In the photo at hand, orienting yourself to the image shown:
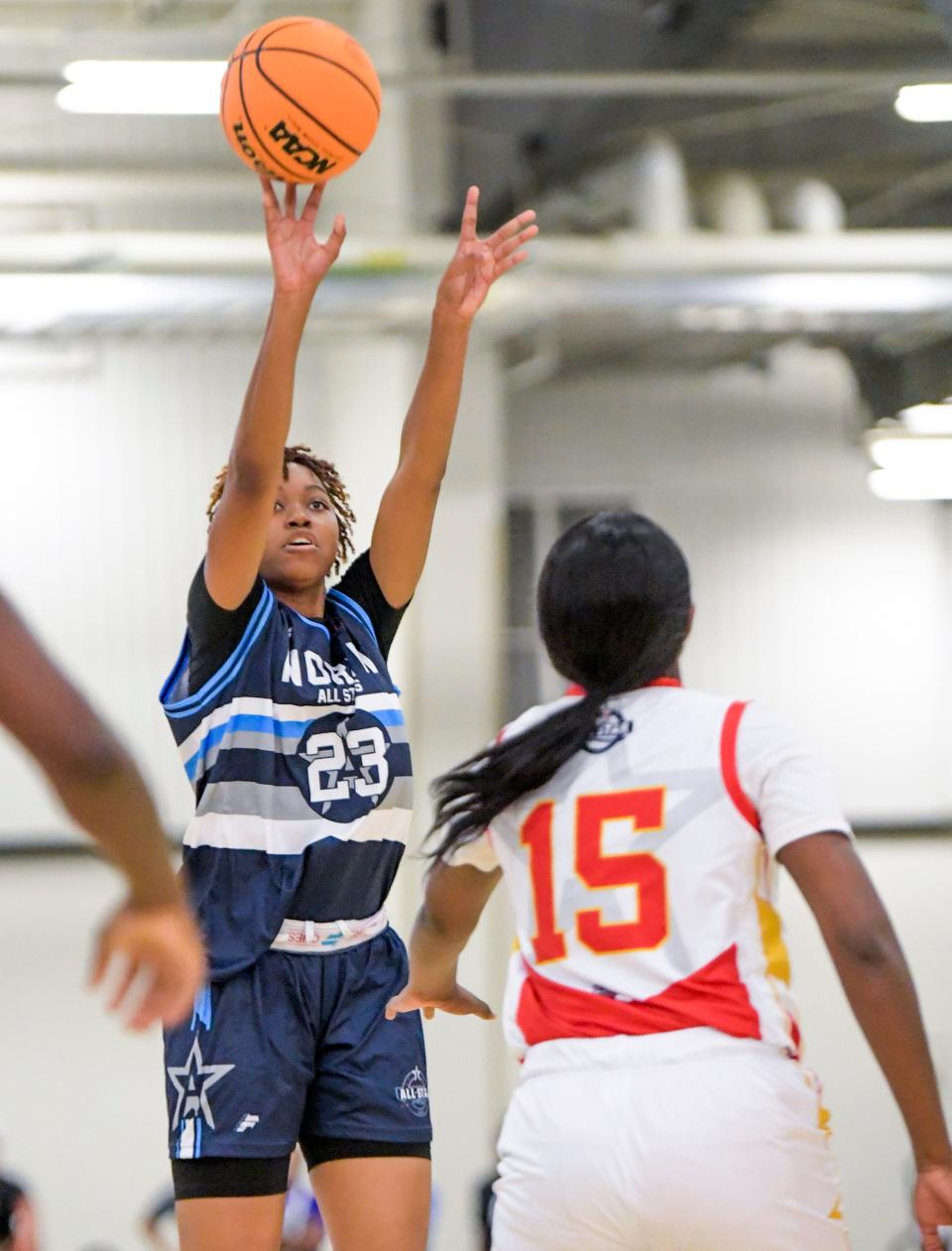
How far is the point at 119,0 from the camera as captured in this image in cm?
1044

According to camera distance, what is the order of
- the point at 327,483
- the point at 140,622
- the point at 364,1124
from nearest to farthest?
the point at 364,1124 → the point at 327,483 → the point at 140,622

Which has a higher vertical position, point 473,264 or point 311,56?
point 311,56

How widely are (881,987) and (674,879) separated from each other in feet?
1.07

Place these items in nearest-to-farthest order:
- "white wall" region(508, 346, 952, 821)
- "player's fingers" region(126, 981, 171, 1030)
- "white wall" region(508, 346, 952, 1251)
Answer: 1. "player's fingers" region(126, 981, 171, 1030)
2. "white wall" region(508, 346, 952, 1251)
3. "white wall" region(508, 346, 952, 821)

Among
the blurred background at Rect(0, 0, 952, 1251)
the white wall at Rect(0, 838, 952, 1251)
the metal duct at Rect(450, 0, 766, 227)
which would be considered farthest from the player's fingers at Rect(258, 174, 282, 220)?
the white wall at Rect(0, 838, 952, 1251)

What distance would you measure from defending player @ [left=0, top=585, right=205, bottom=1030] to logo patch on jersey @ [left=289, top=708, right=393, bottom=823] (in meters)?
1.51

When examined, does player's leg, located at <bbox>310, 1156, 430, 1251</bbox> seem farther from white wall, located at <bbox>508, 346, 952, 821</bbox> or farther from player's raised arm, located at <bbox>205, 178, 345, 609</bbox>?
white wall, located at <bbox>508, 346, 952, 821</bbox>

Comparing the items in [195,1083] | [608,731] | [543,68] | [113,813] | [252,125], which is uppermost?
[543,68]

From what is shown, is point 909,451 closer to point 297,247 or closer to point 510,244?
point 510,244

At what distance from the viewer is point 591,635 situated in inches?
112

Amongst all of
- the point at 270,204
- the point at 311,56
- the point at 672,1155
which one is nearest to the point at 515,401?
the point at 311,56

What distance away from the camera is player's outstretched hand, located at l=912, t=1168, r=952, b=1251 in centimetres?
261

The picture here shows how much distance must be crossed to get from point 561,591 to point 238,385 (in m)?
7.97

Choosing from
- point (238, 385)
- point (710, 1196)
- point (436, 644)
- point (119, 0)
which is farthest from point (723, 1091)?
point (119, 0)
